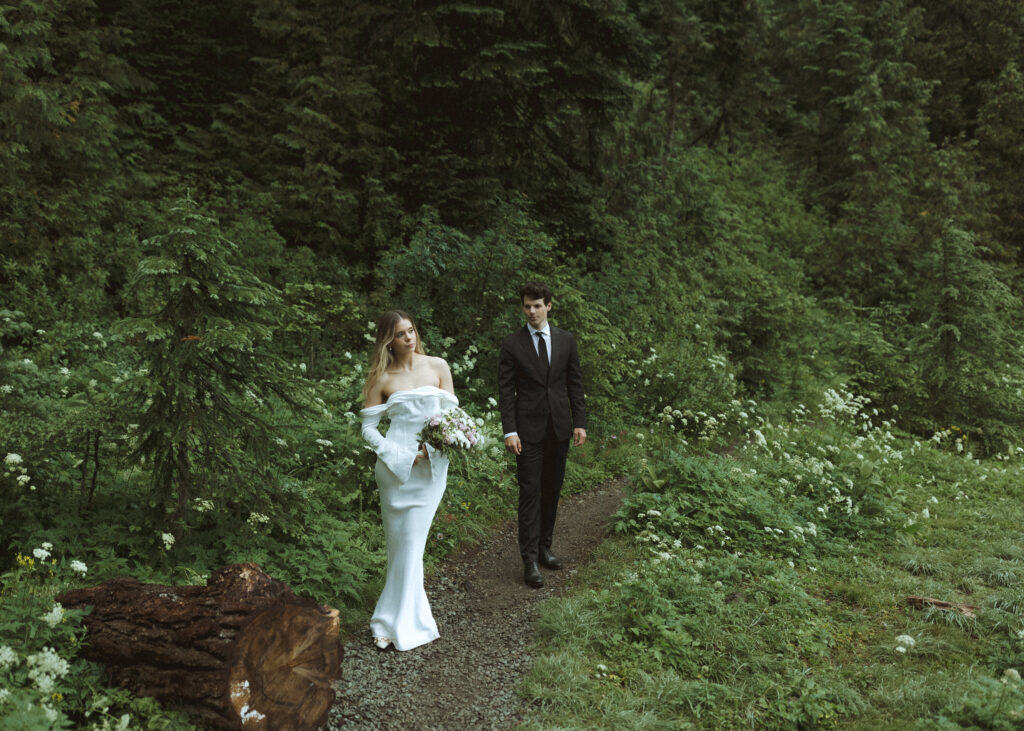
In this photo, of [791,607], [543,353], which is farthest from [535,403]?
[791,607]

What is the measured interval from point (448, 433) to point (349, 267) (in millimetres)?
8019

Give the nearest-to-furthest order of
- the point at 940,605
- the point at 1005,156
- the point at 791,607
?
the point at 791,607, the point at 940,605, the point at 1005,156

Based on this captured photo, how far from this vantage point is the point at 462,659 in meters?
4.93

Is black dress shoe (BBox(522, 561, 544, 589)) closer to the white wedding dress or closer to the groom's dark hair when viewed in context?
the white wedding dress

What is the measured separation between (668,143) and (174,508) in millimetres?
17117

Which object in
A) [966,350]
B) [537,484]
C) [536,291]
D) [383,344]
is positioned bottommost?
[966,350]

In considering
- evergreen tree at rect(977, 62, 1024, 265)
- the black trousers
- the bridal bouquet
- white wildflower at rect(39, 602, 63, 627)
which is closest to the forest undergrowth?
the black trousers

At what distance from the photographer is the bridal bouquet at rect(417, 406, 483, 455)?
16.4ft

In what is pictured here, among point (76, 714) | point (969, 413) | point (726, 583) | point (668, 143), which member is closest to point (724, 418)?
point (726, 583)

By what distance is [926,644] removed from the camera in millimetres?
4961

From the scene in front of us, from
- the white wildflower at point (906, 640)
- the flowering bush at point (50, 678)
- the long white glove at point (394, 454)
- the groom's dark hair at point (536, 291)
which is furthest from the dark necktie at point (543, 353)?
the flowering bush at point (50, 678)

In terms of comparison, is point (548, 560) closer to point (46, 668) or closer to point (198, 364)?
point (198, 364)

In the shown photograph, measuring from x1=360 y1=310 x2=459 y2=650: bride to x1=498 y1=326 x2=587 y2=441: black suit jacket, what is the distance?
0.91 meters

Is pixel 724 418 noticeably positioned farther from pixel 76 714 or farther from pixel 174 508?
pixel 76 714
